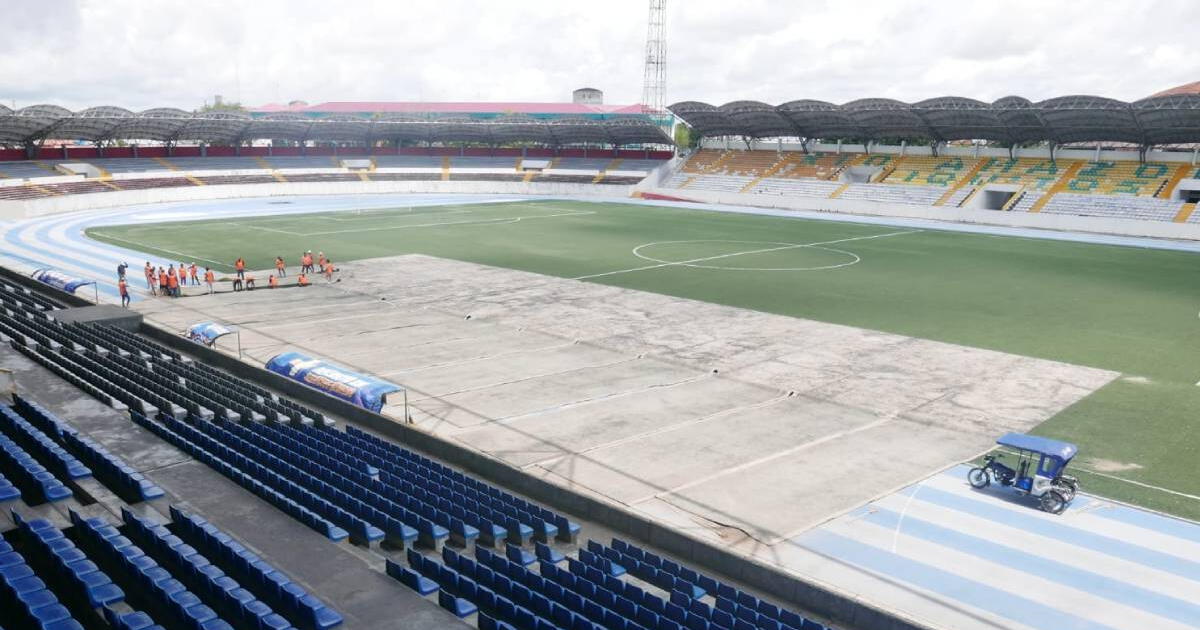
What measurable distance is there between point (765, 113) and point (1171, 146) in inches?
1418

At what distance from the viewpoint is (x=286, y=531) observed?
13953mm

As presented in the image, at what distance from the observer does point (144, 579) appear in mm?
Answer: 11305

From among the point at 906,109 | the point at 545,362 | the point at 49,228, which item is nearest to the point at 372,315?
the point at 545,362

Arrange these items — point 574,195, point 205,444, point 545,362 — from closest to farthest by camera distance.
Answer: point 205,444
point 545,362
point 574,195

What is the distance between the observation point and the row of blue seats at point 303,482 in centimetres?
1404

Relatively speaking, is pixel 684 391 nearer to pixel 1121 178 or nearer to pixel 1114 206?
pixel 1114 206

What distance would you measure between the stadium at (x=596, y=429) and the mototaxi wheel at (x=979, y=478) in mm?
142

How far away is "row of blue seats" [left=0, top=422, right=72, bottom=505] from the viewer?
14188 millimetres

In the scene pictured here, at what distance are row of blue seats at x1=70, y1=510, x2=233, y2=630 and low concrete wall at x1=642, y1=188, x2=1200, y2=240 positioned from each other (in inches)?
2711

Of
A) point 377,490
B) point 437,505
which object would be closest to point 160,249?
point 377,490

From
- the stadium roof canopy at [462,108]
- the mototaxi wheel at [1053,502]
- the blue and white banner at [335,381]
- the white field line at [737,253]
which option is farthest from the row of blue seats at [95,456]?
the stadium roof canopy at [462,108]

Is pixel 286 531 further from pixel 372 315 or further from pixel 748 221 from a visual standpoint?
pixel 748 221

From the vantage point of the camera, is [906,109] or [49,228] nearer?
[49,228]

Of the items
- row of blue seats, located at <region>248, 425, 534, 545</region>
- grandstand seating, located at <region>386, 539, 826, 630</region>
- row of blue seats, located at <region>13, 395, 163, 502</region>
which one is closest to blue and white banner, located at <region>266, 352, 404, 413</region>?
row of blue seats, located at <region>248, 425, 534, 545</region>
